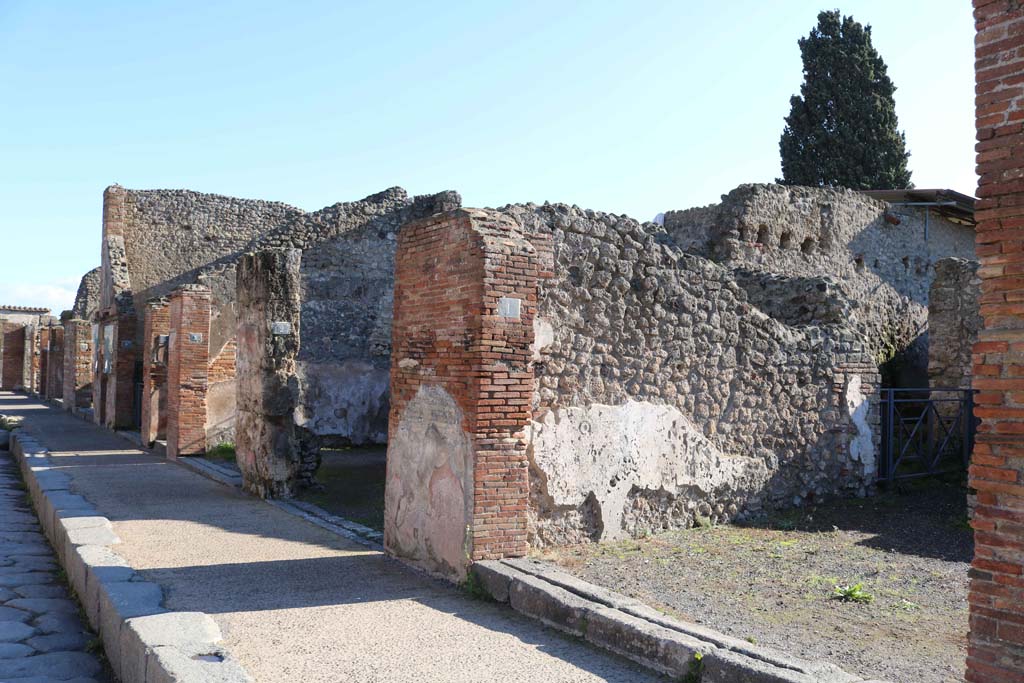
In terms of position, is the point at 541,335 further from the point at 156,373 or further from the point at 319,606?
the point at 156,373

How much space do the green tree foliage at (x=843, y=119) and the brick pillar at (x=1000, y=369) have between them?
21.9 meters

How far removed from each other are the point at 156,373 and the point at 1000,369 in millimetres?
12291

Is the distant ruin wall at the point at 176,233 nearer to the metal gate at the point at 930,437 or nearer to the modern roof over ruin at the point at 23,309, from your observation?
the metal gate at the point at 930,437

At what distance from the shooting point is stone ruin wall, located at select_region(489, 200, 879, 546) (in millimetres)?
5996

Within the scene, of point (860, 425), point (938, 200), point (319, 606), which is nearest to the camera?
point (319, 606)

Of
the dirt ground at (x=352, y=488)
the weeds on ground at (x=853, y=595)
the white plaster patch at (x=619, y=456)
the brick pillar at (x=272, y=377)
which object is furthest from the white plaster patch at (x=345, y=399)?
the weeds on ground at (x=853, y=595)

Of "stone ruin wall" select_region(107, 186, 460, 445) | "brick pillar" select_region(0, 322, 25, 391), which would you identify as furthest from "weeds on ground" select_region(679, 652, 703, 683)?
"brick pillar" select_region(0, 322, 25, 391)

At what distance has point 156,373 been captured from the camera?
513 inches

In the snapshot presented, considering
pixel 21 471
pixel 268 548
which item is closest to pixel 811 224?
pixel 268 548

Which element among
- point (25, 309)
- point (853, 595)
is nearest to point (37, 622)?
point (853, 595)

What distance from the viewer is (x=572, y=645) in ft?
13.7

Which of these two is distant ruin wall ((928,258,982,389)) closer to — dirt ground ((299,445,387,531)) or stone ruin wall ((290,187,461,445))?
stone ruin wall ((290,187,461,445))

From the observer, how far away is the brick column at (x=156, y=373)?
13.0 metres

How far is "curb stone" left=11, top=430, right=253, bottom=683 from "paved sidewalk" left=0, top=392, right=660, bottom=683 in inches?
7.9
